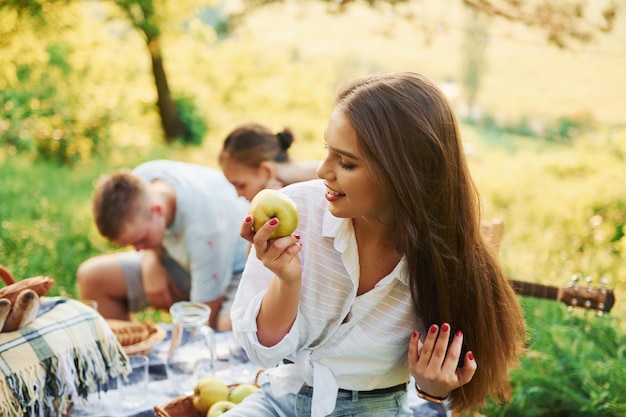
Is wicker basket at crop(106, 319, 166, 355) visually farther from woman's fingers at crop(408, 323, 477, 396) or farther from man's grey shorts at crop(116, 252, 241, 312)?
woman's fingers at crop(408, 323, 477, 396)

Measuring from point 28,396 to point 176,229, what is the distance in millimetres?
1416

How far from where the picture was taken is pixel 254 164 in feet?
10.1

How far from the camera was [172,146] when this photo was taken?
26.6 ft

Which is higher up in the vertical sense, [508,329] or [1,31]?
[1,31]

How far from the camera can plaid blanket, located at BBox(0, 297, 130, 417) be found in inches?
78.8

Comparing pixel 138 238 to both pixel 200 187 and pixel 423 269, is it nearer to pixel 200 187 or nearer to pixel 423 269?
pixel 200 187

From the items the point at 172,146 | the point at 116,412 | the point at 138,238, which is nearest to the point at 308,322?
the point at 116,412

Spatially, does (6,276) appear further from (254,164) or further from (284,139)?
(284,139)

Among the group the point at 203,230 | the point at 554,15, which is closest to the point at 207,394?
the point at 203,230

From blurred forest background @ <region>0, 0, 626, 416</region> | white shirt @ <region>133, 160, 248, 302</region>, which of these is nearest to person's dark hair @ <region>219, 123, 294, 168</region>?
white shirt @ <region>133, 160, 248, 302</region>

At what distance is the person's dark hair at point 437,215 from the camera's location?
165cm

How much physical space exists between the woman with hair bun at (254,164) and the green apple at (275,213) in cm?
138

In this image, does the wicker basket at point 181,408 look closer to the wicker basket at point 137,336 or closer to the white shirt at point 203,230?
the wicker basket at point 137,336

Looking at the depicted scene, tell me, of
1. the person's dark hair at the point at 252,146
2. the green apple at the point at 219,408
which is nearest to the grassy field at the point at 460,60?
the person's dark hair at the point at 252,146
